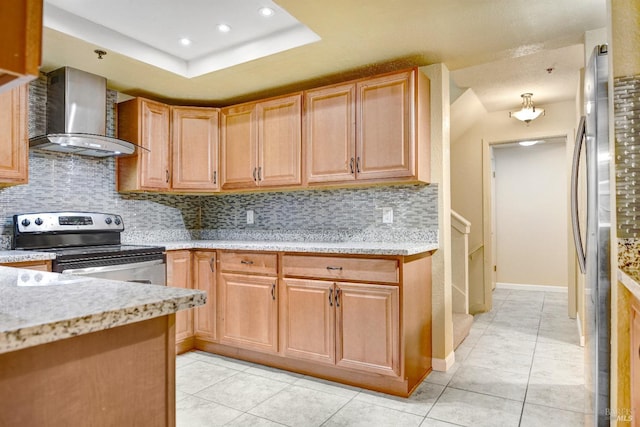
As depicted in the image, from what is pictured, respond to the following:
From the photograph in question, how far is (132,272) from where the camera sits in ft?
9.29

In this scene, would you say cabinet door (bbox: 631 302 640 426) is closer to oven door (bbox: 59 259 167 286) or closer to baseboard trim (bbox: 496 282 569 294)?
oven door (bbox: 59 259 167 286)

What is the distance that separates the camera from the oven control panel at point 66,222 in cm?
275

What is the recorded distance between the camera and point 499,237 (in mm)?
6363

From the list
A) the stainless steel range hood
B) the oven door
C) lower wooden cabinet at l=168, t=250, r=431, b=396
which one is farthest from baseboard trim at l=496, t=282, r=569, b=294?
the stainless steel range hood

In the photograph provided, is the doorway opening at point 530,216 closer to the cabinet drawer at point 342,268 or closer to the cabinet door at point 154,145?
the cabinet drawer at point 342,268

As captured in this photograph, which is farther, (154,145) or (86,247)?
(154,145)

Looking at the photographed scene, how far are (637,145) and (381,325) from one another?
5.19 feet

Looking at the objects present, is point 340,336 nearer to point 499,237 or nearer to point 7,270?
point 7,270

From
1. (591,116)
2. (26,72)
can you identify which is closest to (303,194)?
(591,116)

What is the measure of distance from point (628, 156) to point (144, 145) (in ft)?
10.6

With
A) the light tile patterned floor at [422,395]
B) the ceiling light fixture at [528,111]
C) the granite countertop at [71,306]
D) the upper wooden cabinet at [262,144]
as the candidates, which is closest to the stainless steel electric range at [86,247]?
the light tile patterned floor at [422,395]

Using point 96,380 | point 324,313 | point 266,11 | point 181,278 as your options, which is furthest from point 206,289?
point 96,380

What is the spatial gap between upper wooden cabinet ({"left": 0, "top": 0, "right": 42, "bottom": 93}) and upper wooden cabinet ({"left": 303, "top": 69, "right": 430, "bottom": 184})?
2.29 meters

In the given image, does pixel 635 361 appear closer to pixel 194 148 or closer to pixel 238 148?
pixel 238 148
